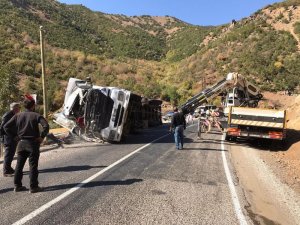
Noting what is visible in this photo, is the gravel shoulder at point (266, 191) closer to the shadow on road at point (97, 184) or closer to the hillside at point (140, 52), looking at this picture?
the shadow on road at point (97, 184)

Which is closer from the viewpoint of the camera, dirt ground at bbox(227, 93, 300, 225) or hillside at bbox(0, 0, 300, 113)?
dirt ground at bbox(227, 93, 300, 225)

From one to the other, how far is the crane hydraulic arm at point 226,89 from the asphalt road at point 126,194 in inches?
417

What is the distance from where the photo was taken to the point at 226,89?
2373 centimetres

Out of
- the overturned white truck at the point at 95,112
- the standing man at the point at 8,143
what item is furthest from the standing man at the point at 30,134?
the overturned white truck at the point at 95,112

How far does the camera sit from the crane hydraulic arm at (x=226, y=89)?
2339 centimetres

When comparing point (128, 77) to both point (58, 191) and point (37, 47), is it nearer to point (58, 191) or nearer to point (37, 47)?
point (37, 47)

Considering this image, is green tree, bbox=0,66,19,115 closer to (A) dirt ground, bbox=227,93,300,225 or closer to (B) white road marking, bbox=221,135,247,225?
(A) dirt ground, bbox=227,93,300,225

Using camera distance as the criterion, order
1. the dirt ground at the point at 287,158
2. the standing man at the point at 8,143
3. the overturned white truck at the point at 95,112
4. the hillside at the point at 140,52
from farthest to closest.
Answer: the hillside at the point at 140,52 < the overturned white truck at the point at 95,112 < the dirt ground at the point at 287,158 < the standing man at the point at 8,143

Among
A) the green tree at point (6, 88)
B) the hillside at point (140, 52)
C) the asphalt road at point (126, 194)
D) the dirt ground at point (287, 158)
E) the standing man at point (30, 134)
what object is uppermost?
the hillside at point (140, 52)

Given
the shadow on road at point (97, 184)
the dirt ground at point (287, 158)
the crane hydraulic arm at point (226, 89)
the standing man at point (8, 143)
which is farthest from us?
the crane hydraulic arm at point (226, 89)

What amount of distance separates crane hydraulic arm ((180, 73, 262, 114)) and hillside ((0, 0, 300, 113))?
21.9m

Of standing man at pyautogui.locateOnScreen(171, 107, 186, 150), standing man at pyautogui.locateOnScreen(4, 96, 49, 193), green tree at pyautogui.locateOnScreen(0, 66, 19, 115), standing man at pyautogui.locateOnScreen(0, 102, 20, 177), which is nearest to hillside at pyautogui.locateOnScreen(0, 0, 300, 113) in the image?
green tree at pyautogui.locateOnScreen(0, 66, 19, 115)

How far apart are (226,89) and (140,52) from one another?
245 ft

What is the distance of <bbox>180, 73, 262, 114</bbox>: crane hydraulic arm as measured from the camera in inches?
921
